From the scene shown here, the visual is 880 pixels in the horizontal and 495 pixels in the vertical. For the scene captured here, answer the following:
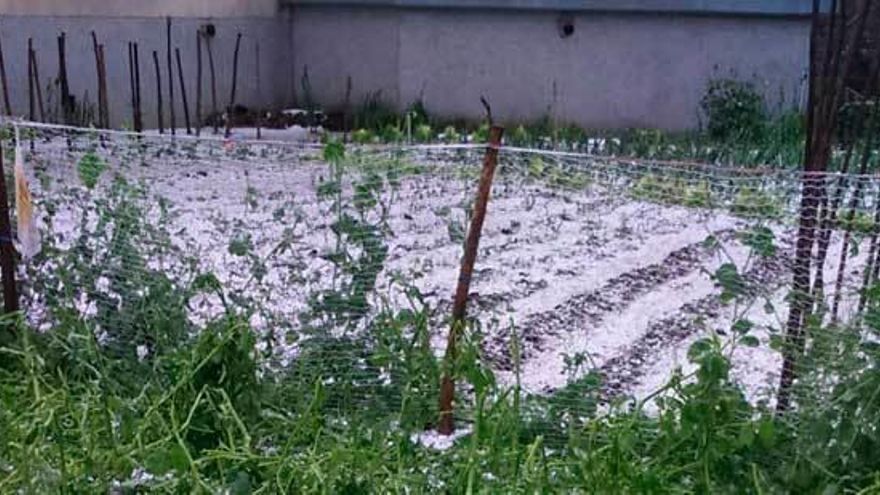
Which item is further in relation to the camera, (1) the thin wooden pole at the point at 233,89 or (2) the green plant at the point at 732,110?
(1) the thin wooden pole at the point at 233,89

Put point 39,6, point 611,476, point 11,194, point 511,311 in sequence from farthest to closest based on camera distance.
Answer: point 39,6 < point 511,311 < point 11,194 < point 611,476

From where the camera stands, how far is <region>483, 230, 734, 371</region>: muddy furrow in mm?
3691

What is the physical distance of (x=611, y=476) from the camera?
7.98 ft

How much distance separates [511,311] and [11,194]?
5.48ft

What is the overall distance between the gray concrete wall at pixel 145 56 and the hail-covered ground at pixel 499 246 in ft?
13.7

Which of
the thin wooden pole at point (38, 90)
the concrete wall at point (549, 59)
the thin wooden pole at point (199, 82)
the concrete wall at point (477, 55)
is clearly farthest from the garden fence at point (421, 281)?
the concrete wall at point (549, 59)

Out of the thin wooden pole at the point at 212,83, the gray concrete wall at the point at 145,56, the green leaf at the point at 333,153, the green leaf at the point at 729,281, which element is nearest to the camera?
the green leaf at the point at 729,281

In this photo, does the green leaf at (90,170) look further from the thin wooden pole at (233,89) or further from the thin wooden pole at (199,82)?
the thin wooden pole at (199,82)

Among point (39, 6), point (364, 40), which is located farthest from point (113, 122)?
point (364, 40)

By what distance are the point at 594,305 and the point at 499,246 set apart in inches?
27.7

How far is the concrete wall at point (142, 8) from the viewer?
28.0 ft

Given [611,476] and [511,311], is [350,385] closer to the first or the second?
[611,476]

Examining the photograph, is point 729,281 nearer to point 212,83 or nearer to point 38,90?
point 38,90

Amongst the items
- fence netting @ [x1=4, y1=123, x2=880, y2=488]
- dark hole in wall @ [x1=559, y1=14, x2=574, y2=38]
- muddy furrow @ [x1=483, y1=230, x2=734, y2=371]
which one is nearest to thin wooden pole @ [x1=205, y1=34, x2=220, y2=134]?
dark hole in wall @ [x1=559, y1=14, x2=574, y2=38]
